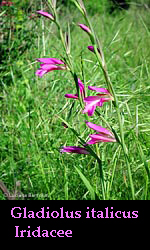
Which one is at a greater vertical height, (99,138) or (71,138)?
(71,138)

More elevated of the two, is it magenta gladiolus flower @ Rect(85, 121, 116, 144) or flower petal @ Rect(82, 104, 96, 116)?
flower petal @ Rect(82, 104, 96, 116)

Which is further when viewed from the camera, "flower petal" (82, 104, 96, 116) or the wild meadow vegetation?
Answer: the wild meadow vegetation

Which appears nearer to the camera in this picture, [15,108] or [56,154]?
[56,154]

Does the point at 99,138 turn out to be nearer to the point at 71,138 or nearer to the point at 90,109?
the point at 90,109

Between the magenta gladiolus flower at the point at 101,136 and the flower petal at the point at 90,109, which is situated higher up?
the flower petal at the point at 90,109

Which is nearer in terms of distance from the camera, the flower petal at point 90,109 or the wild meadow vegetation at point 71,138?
the flower petal at point 90,109

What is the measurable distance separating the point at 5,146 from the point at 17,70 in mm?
837

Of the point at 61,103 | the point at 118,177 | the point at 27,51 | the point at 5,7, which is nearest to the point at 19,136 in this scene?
the point at 61,103

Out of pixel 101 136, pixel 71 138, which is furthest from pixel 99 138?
pixel 71 138

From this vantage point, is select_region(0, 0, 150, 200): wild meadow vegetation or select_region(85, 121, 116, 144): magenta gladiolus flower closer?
select_region(85, 121, 116, 144): magenta gladiolus flower

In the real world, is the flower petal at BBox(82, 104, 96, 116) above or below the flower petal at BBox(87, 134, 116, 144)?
above

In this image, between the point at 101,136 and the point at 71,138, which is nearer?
the point at 101,136

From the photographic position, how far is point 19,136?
2.04m
